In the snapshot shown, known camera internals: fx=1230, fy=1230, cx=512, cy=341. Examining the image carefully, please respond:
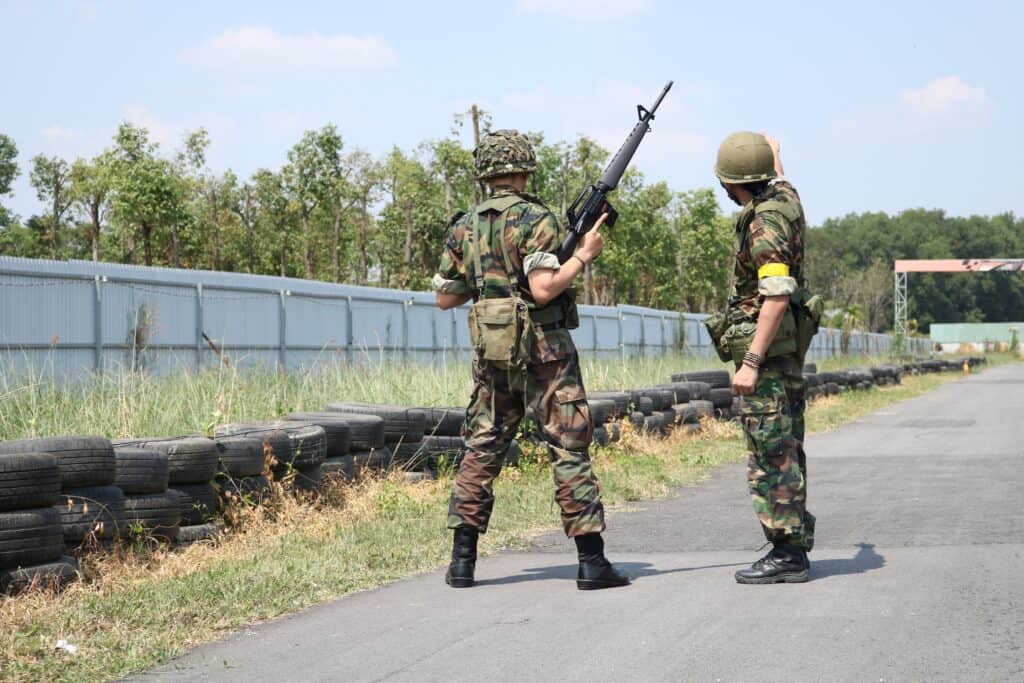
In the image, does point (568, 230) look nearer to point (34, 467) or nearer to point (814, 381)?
point (34, 467)

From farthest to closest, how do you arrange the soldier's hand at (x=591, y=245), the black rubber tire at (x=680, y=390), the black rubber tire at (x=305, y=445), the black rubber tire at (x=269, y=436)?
the black rubber tire at (x=680, y=390)
the black rubber tire at (x=305, y=445)
the black rubber tire at (x=269, y=436)
the soldier's hand at (x=591, y=245)

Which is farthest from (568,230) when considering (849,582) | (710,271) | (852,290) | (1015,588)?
(852,290)

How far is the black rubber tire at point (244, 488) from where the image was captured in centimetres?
733

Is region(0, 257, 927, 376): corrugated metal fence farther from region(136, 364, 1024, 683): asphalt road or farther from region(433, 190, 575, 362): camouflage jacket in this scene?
region(433, 190, 575, 362): camouflage jacket

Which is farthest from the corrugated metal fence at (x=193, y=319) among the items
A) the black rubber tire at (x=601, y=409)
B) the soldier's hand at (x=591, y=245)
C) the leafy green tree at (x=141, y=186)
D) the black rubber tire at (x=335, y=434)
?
the leafy green tree at (x=141, y=186)

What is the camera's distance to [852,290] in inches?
4779

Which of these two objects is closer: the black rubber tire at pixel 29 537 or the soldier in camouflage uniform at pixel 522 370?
the black rubber tire at pixel 29 537

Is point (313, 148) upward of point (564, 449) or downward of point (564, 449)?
upward

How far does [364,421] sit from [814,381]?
16468mm

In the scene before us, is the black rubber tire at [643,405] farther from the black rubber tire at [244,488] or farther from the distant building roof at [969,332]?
the distant building roof at [969,332]

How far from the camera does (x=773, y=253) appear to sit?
18.0 feet

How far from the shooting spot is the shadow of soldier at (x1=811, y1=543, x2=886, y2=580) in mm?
5754

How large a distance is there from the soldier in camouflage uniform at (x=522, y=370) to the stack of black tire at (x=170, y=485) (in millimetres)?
1774

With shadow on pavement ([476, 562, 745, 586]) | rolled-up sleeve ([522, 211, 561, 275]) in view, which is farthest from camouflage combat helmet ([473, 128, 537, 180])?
shadow on pavement ([476, 562, 745, 586])
